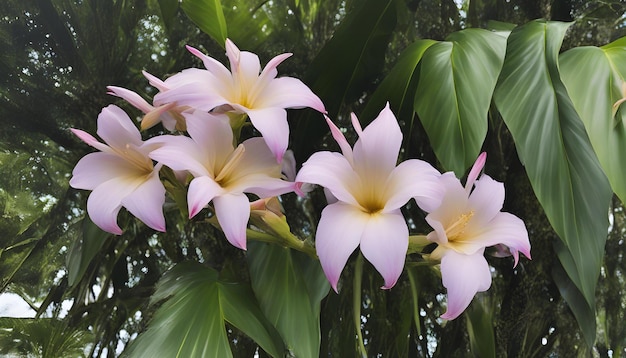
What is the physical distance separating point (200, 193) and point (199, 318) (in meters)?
0.10

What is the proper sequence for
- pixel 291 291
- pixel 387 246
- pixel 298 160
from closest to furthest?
pixel 387 246, pixel 291 291, pixel 298 160

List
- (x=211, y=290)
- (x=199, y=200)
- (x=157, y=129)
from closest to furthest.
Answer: (x=199, y=200) < (x=211, y=290) < (x=157, y=129)

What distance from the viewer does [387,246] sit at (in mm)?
271

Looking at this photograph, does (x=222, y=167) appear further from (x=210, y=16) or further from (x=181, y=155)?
(x=210, y=16)

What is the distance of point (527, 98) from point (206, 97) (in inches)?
8.8

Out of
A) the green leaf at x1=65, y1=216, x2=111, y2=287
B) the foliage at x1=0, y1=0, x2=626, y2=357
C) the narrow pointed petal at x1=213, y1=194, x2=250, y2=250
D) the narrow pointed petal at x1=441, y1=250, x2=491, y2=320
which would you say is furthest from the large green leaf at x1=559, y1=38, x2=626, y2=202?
the green leaf at x1=65, y1=216, x2=111, y2=287

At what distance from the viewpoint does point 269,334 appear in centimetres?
37

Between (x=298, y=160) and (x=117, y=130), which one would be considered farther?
(x=298, y=160)

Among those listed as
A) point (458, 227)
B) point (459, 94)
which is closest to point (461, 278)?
point (458, 227)

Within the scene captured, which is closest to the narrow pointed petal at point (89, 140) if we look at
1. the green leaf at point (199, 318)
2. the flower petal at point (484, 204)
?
the green leaf at point (199, 318)

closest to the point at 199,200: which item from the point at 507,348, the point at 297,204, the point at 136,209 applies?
the point at 136,209

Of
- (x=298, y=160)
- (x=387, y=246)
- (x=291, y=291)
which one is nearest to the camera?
(x=387, y=246)

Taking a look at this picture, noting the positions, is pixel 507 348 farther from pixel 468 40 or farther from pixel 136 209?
pixel 136 209

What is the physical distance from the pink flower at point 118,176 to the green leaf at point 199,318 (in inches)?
2.9
